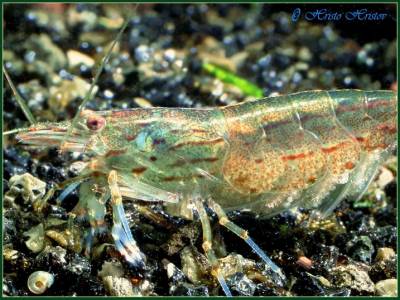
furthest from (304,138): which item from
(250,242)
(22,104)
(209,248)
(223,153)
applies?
(22,104)

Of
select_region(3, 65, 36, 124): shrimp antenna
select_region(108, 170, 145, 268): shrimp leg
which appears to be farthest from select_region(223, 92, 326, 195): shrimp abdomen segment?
select_region(3, 65, 36, 124): shrimp antenna

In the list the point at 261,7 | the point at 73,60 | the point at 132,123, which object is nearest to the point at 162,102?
the point at 73,60

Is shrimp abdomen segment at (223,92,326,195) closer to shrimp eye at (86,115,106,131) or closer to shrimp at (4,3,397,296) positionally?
shrimp at (4,3,397,296)

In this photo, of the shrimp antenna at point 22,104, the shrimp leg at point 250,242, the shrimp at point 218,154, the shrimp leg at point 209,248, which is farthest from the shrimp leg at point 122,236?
the shrimp antenna at point 22,104

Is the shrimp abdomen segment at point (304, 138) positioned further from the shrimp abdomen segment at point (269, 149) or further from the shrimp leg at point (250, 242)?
the shrimp leg at point (250, 242)

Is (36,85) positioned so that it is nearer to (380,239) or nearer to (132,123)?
(132,123)
